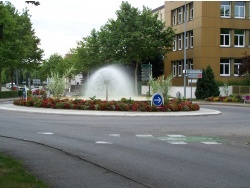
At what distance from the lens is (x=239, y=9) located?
5144 centimetres

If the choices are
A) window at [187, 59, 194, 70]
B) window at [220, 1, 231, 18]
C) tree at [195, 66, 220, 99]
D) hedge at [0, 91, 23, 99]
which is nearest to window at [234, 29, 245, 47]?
window at [220, 1, 231, 18]

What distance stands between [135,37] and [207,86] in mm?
10760

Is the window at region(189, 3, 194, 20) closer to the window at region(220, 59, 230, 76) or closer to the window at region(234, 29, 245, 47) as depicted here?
the window at region(234, 29, 245, 47)

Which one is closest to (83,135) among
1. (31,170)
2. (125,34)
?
(31,170)

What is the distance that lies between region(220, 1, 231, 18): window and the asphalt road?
36280 millimetres

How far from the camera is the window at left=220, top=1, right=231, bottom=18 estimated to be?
50.6 m

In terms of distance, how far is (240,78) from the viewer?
5106 centimetres

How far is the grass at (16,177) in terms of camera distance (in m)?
6.37

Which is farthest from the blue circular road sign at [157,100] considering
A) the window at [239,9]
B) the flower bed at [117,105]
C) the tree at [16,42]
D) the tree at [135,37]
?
the window at [239,9]

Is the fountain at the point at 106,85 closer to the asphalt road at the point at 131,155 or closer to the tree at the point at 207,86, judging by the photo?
the tree at the point at 207,86

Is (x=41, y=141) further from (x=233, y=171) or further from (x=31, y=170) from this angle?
(x=233, y=171)

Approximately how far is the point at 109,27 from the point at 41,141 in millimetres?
42758

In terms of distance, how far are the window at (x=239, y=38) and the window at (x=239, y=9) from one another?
6.18ft

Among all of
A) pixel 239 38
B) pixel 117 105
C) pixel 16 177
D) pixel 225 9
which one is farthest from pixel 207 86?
pixel 16 177
